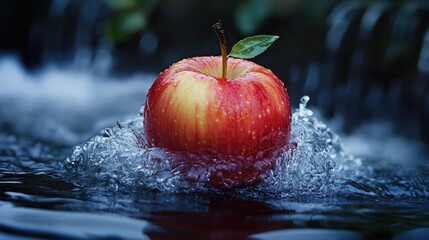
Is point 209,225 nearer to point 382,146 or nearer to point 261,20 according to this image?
point 382,146

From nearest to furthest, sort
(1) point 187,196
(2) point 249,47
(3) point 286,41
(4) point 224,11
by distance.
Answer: (1) point 187,196, (2) point 249,47, (3) point 286,41, (4) point 224,11

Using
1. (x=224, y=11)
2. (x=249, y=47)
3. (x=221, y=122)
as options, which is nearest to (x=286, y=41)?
(x=224, y=11)

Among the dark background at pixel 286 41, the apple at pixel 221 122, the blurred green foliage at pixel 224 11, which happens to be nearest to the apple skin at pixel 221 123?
the apple at pixel 221 122

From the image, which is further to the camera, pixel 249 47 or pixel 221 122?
pixel 249 47

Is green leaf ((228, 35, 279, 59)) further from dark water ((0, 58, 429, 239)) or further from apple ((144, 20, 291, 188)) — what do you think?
dark water ((0, 58, 429, 239))

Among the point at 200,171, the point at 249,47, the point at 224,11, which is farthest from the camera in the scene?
the point at 224,11

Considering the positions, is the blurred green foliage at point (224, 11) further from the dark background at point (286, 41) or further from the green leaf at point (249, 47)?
the green leaf at point (249, 47)

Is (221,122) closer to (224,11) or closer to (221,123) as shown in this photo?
(221,123)
